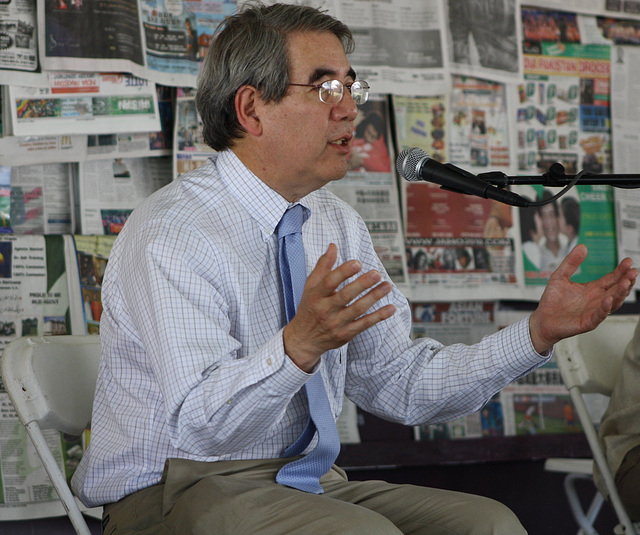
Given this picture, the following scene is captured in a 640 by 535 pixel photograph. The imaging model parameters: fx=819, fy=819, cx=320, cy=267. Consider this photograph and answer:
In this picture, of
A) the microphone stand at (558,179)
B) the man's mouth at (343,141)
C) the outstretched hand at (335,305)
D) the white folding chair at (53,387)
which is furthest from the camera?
the man's mouth at (343,141)

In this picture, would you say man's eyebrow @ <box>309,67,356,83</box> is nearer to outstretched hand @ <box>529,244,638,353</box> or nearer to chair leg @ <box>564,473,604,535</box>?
outstretched hand @ <box>529,244,638,353</box>

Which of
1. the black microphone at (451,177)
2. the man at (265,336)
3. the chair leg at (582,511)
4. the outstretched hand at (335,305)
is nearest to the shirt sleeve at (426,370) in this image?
the man at (265,336)

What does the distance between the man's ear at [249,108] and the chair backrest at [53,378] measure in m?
0.50

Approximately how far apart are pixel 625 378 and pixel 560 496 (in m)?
1.01

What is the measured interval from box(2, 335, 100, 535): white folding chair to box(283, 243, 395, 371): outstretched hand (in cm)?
57

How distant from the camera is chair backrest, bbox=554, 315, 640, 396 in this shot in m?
1.77

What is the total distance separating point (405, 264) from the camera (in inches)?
96.1

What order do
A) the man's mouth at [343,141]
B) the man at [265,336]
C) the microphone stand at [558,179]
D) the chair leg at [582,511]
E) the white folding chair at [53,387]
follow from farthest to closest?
the chair leg at [582,511] < the man's mouth at [343,141] < the white folding chair at [53,387] < the microphone stand at [558,179] < the man at [265,336]

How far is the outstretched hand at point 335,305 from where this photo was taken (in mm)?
958

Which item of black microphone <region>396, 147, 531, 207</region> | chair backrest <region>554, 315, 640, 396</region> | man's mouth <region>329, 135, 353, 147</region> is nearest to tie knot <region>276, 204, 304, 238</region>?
man's mouth <region>329, 135, 353, 147</region>

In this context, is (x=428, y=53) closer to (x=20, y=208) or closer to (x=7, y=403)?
(x=20, y=208)

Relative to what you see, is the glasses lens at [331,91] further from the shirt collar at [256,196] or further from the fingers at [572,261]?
the fingers at [572,261]

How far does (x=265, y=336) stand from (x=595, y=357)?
854mm

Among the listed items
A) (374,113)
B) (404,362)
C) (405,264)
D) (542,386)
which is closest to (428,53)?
(374,113)
